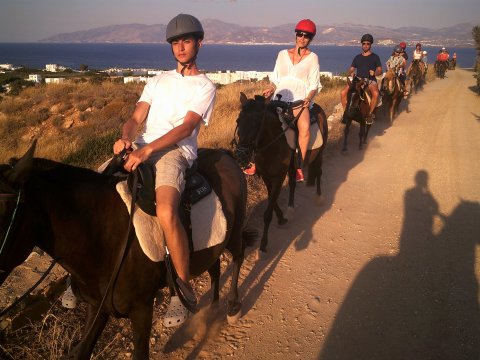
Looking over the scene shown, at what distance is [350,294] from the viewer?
14.8 feet

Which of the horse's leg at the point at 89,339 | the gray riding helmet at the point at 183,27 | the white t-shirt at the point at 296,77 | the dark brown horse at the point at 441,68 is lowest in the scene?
the horse's leg at the point at 89,339

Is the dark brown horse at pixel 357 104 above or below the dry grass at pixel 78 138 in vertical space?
above

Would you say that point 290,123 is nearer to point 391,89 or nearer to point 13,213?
point 13,213

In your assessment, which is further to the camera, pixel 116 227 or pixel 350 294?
pixel 350 294

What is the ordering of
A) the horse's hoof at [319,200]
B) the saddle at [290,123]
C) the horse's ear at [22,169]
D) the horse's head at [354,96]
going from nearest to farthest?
the horse's ear at [22,169] → the saddle at [290,123] → the horse's hoof at [319,200] → the horse's head at [354,96]

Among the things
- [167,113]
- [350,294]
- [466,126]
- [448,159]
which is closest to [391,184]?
[448,159]

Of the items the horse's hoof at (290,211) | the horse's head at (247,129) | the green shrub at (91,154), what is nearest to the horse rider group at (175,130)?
the horse's head at (247,129)

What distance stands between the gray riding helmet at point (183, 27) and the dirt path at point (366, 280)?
10.3 ft

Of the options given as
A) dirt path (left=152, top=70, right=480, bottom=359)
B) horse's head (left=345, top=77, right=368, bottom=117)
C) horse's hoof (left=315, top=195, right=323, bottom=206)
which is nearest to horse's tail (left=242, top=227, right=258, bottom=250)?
dirt path (left=152, top=70, right=480, bottom=359)

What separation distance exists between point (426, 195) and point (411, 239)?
226 cm

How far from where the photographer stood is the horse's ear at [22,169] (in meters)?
1.81

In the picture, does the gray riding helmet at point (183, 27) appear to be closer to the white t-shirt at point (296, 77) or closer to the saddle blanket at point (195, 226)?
the saddle blanket at point (195, 226)

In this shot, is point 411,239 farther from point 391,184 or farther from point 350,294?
point 391,184

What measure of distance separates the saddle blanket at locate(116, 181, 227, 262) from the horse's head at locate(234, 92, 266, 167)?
5.93 ft
